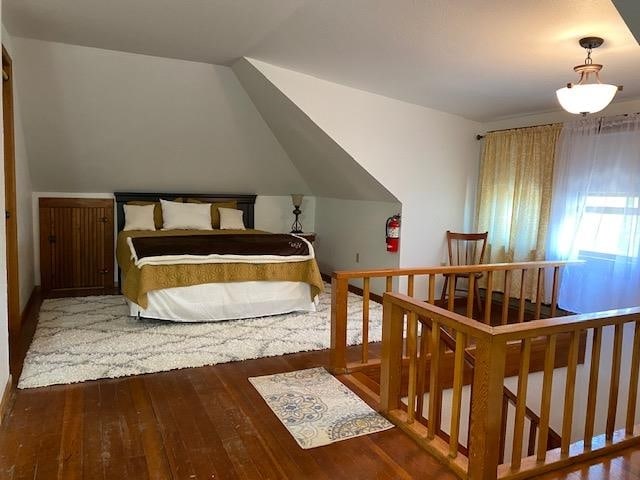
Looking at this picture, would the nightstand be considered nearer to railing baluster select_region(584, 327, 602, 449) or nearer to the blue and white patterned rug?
the blue and white patterned rug

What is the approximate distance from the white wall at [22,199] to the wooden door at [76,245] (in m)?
0.27

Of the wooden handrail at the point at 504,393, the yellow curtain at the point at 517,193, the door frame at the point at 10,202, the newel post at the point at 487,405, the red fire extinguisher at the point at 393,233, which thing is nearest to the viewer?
the newel post at the point at 487,405

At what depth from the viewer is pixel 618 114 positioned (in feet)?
13.2

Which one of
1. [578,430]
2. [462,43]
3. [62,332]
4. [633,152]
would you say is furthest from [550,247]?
[62,332]

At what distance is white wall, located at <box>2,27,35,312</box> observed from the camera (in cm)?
394

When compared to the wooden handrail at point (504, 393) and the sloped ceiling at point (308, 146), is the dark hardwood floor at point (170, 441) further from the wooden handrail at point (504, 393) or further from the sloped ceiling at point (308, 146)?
the sloped ceiling at point (308, 146)

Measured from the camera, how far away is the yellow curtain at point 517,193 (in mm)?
4520

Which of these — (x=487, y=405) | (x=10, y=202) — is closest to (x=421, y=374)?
(x=487, y=405)

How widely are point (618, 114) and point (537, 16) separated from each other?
204cm

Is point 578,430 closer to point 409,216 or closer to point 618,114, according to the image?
point 409,216

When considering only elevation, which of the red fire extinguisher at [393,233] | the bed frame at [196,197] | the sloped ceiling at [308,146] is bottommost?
the red fire extinguisher at [393,233]

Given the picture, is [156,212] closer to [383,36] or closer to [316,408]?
[383,36]

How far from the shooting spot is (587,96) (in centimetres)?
266

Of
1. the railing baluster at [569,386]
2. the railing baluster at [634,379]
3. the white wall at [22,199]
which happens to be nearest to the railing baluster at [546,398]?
the railing baluster at [569,386]
